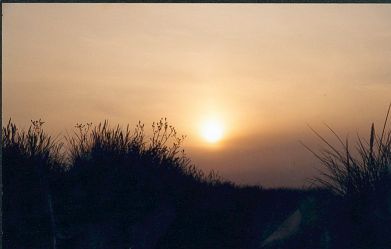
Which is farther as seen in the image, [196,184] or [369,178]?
[196,184]

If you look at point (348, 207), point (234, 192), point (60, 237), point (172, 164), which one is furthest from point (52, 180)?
point (348, 207)

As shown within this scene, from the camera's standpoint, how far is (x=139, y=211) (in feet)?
24.2

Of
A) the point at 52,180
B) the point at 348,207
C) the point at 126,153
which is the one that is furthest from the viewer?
the point at 126,153

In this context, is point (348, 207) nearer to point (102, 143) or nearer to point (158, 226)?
point (158, 226)

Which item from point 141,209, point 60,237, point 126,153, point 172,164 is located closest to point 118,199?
point 141,209

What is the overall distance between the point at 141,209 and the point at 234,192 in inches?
101

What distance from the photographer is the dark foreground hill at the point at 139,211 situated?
5875mm

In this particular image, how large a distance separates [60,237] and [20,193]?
843mm

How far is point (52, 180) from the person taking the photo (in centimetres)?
774

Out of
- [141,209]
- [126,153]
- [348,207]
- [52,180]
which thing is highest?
[126,153]

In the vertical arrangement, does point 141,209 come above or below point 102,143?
below

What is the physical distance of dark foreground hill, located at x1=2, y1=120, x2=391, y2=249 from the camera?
588cm

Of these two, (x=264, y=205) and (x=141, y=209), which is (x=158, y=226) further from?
(x=264, y=205)

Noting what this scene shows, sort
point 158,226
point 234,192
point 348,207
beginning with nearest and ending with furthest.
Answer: point 348,207 < point 158,226 < point 234,192
